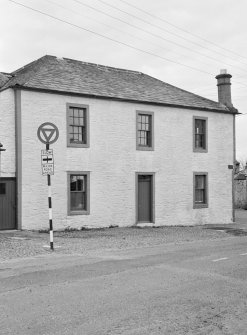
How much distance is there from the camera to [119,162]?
846 inches

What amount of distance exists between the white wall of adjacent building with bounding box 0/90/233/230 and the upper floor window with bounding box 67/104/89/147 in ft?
0.77

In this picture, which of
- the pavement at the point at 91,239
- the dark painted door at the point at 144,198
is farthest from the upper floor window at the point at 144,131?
the pavement at the point at 91,239

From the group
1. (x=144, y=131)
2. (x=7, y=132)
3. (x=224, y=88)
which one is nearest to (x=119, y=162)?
(x=144, y=131)

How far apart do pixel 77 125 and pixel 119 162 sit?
Answer: 2.72 m

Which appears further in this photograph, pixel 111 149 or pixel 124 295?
pixel 111 149

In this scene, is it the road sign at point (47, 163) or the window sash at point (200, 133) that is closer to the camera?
the road sign at point (47, 163)

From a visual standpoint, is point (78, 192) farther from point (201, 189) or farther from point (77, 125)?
point (201, 189)

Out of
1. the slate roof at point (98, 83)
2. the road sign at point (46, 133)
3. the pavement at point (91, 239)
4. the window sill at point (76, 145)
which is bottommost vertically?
the pavement at point (91, 239)

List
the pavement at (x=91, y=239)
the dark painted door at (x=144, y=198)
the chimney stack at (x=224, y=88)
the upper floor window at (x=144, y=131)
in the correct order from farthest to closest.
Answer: the chimney stack at (x=224, y=88), the dark painted door at (x=144, y=198), the upper floor window at (x=144, y=131), the pavement at (x=91, y=239)

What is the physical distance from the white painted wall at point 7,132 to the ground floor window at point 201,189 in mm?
10260

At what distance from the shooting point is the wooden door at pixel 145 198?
22.5 metres

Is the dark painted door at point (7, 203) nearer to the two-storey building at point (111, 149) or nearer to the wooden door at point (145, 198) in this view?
the two-storey building at point (111, 149)

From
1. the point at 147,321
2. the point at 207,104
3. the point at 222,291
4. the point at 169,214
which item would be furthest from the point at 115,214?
the point at 147,321

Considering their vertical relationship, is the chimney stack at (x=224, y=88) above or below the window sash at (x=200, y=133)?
above
